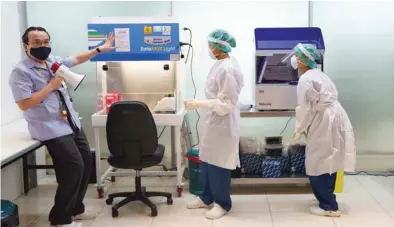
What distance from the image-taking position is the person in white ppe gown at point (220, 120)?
320cm

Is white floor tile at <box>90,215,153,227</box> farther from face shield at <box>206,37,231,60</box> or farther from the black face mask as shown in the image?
face shield at <box>206,37,231,60</box>

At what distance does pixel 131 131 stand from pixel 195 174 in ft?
2.75

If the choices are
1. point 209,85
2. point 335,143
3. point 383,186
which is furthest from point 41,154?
point 383,186

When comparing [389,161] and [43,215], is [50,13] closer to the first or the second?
[43,215]

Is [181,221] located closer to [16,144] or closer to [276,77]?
[16,144]

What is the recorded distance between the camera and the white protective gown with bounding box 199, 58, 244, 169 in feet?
10.5

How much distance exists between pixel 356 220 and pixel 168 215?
4.50ft

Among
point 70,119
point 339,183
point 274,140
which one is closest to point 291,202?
point 339,183

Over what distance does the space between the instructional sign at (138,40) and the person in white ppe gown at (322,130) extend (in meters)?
1.01

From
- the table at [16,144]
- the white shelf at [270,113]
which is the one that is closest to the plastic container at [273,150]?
the white shelf at [270,113]

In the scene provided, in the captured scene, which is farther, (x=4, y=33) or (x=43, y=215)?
(x=4, y=33)

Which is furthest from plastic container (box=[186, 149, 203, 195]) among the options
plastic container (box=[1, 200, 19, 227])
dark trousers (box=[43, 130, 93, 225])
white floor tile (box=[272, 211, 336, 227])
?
plastic container (box=[1, 200, 19, 227])

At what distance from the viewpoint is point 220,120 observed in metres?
3.28

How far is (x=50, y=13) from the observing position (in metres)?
4.34
